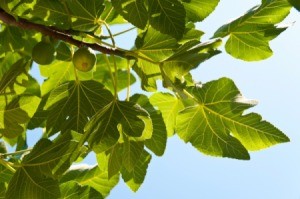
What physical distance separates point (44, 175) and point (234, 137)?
990mm

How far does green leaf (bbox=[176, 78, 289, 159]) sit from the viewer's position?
2744 mm

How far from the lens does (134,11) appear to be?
8.04 feet

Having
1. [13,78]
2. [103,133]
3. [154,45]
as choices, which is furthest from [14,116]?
[154,45]

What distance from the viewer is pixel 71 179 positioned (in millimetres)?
3180

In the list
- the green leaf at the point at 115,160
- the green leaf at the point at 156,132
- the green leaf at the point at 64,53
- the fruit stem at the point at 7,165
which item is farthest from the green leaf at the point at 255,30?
the fruit stem at the point at 7,165

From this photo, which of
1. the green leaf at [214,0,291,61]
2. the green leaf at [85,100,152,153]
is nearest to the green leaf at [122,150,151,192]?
the green leaf at [85,100,152,153]

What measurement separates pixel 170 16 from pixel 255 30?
1.80 feet

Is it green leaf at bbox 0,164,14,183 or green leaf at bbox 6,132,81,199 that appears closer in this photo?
green leaf at bbox 6,132,81,199

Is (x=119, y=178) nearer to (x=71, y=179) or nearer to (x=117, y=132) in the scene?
(x=71, y=179)

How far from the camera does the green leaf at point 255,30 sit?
2645mm

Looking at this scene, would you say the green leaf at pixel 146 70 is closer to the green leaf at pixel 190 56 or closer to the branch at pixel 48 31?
the branch at pixel 48 31

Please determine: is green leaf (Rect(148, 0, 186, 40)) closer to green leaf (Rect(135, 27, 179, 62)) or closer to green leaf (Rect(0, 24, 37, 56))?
green leaf (Rect(135, 27, 179, 62))

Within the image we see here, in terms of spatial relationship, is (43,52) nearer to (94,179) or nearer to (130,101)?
(130,101)

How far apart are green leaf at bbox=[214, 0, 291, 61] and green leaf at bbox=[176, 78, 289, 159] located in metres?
0.21
